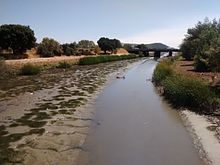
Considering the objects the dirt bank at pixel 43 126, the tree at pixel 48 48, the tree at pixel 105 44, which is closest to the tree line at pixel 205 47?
the dirt bank at pixel 43 126

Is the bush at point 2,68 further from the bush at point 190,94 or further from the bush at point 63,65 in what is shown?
the bush at point 190,94

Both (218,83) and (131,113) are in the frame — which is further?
(218,83)

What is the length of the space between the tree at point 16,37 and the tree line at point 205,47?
122ft

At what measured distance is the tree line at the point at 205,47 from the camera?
101ft

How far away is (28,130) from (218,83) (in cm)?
1960

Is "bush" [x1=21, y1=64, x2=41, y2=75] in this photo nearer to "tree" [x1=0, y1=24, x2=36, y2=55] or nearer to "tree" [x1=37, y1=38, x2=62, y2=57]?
"tree" [x1=0, y1=24, x2=36, y2=55]

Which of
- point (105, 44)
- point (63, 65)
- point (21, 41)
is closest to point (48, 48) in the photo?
point (21, 41)

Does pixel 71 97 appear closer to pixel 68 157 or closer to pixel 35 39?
pixel 68 157

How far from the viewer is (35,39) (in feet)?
278

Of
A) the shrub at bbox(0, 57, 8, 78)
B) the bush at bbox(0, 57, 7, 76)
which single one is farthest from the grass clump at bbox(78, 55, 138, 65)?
the bush at bbox(0, 57, 7, 76)

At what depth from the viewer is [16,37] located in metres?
79.6

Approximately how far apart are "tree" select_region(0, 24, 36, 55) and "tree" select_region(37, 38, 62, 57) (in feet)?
42.1

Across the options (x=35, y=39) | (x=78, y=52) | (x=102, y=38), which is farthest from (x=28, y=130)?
(x=102, y=38)

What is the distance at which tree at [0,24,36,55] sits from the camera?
259ft
